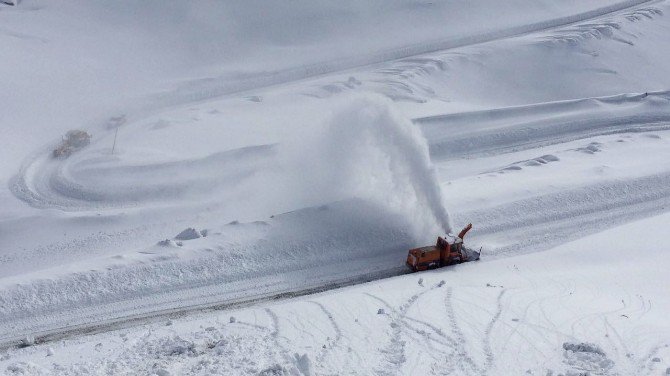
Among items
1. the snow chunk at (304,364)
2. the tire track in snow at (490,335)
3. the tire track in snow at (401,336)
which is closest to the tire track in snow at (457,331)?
the tire track in snow at (401,336)

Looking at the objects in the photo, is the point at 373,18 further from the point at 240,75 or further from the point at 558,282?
the point at 558,282

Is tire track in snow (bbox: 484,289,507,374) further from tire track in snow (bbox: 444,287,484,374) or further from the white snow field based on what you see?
tire track in snow (bbox: 444,287,484,374)

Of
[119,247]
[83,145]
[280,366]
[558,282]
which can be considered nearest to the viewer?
[280,366]

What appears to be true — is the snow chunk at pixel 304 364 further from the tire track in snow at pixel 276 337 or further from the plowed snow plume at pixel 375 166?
the plowed snow plume at pixel 375 166

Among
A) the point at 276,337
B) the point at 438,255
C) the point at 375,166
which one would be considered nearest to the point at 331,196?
the point at 375,166

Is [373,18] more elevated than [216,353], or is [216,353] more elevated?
[373,18]

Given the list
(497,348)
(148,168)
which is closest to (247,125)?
(148,168)

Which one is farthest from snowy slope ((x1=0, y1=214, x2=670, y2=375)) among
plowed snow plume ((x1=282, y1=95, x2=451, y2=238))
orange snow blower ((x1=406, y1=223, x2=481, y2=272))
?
plowed snow plume ((x1=282, y1=95, x2=451, y2=238))
